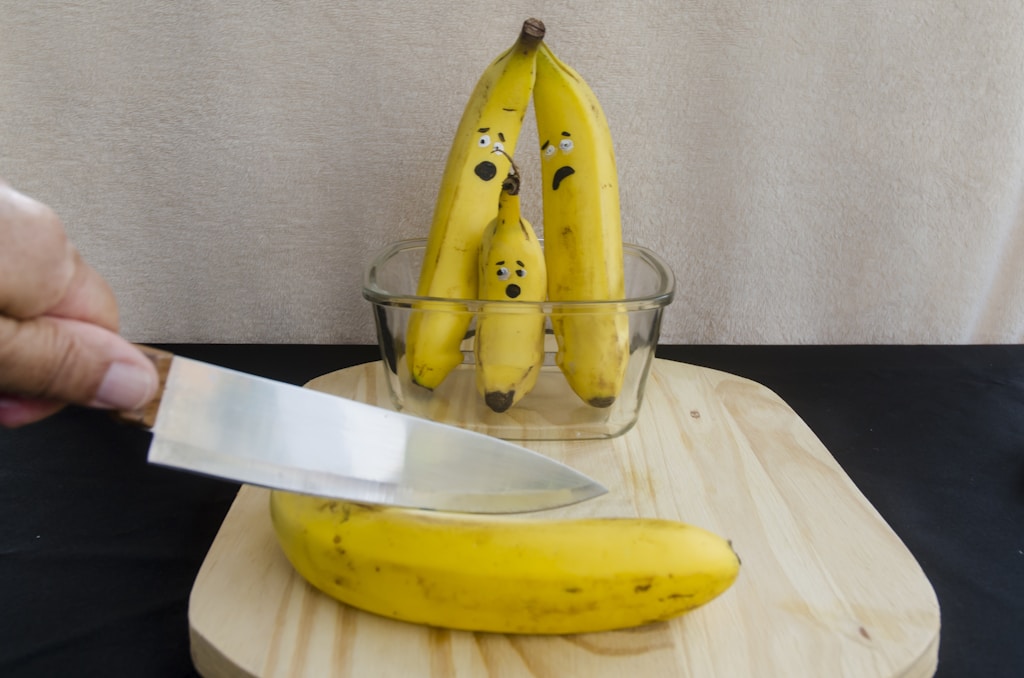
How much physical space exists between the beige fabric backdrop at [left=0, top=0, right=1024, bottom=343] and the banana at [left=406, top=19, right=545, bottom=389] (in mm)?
163

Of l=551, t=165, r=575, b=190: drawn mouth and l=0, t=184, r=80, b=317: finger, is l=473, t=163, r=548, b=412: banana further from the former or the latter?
l=0, t=184, r=80, b=317: finger

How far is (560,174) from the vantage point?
70 centimetres

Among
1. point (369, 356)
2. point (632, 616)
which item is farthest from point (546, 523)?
point (369, 356)

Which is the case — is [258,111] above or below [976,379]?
above

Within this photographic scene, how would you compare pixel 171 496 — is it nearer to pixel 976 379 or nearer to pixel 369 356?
pixel 369 356

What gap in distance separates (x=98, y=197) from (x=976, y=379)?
1015 millimetres

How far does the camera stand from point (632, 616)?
463 millimetres

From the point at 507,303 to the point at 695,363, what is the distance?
350mm

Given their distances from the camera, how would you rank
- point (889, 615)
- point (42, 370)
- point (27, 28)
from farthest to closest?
point (27, 28) < point (889, 615) < point (42, 370)

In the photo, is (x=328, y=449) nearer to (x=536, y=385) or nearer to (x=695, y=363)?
(x=536, y=385)

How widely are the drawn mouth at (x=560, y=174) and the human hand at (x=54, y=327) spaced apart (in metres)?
0.39

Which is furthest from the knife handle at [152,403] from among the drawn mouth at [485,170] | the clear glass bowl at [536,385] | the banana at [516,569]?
the drawn mouth at [485,170]

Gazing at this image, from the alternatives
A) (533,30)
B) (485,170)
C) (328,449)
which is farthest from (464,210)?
(328,449)

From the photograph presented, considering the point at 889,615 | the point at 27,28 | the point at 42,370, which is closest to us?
the point at 42,370
